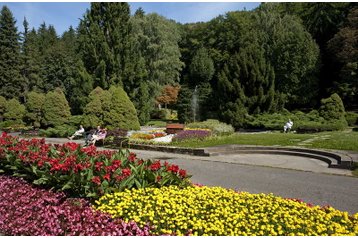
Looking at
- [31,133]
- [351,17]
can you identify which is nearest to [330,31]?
[351,17]

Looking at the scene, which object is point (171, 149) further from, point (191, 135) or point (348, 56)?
point (348, 56)

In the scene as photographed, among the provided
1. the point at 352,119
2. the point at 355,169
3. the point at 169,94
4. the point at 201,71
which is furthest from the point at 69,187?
the point at 169,94

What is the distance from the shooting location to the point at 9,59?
59.2 meters

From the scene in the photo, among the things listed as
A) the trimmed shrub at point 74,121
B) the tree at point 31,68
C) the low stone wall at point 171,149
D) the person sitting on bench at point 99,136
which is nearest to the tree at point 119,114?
the person sitting on bench at point 99,136

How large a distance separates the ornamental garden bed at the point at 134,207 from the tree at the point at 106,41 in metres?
29.2

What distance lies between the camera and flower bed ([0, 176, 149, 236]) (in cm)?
512

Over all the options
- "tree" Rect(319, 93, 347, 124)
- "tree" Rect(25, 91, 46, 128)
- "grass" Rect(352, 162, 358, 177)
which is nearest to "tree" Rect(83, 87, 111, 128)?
"tree" Rect(25, 91, 46, 128)

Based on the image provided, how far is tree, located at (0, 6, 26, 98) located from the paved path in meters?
50.5

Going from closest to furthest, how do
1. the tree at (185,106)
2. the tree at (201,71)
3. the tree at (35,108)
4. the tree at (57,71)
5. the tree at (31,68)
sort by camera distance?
the tree at (35,108) → the tree at (185,106) → the tree at (201,71) → the tree at (31,68) → the tree at (57,71)

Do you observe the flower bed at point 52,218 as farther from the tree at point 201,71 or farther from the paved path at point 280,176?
the tree at point 201,71

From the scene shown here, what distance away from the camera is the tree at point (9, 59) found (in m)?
57.2

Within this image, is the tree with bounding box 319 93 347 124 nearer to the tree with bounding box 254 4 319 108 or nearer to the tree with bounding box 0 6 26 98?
the tree with bounding box 254 4 319 108

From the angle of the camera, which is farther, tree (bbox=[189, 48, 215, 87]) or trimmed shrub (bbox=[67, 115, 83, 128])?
tree (bbox=[189, 48, 215, 87])

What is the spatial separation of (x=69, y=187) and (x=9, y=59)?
60891 millimetres
